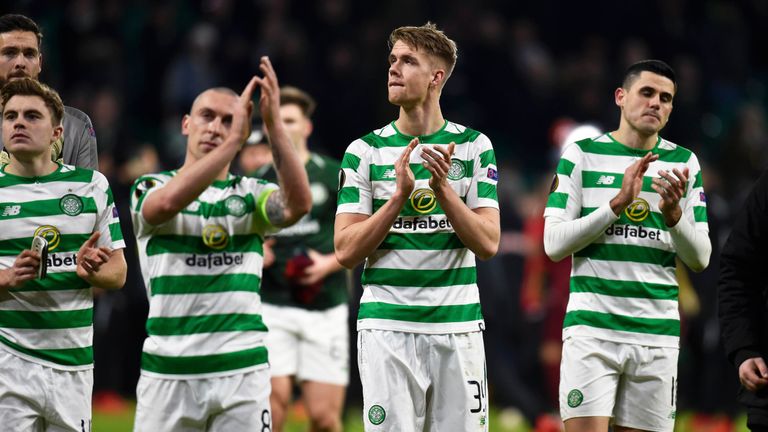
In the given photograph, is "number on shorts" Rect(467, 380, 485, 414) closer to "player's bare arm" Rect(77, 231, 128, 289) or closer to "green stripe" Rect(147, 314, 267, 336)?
"green stripe" Rect(147, 314, 267, 336)

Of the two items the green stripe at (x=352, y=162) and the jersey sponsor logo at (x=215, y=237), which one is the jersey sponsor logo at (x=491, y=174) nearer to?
the green stripe at (x=352, y=162)

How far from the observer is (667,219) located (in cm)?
655

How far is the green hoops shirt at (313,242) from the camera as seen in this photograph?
8797mm

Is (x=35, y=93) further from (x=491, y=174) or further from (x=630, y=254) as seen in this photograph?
(x=630, y=254)

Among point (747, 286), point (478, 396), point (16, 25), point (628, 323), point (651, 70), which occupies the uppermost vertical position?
point (16, 25)

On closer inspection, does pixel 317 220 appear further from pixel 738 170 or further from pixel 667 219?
pixel 738 170

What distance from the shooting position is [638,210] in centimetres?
678

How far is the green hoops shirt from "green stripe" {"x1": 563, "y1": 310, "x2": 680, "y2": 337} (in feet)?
8.52

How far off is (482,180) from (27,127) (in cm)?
237

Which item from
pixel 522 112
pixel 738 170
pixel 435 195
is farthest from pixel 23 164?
pixel 522 112

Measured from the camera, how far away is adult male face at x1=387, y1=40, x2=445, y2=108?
6.27 metres

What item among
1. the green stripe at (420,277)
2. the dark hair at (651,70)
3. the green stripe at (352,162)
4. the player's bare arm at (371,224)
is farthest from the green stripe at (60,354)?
the dark hair at (651,70)

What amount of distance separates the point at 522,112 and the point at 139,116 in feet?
18.2

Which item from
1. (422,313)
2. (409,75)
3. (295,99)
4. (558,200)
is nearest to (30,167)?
(409,75)
